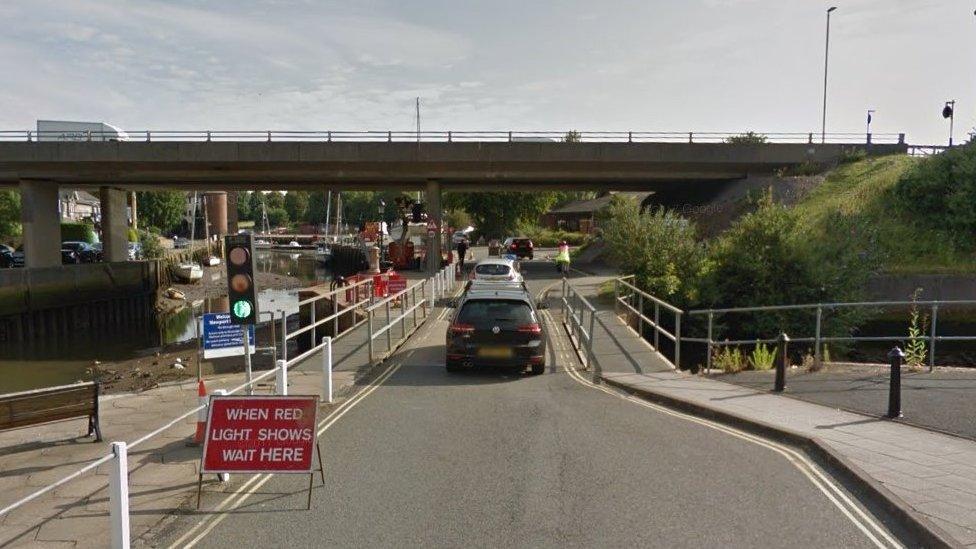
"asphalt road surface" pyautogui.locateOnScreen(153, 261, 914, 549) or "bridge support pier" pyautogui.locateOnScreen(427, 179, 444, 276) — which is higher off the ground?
"bridge support pier" pyautogui.locateOnScreen(427, 179, 444, 276)

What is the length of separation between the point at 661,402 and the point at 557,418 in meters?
1.92

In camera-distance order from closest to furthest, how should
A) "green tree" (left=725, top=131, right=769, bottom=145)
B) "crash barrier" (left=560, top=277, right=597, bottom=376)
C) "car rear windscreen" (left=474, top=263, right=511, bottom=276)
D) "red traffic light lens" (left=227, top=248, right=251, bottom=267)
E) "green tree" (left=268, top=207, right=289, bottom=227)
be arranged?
1. "red traffic light lens" (left=227, top=248, right=251, bottom=267)
2. "crash barrier" (left=560, top=277, right=597, bottom=376)
3. "car rear windscreen" (left=474, top=263, right=511, bottom=276)
4. "green tree" (left=725, top=131, right=769, bottom=145)
5. "green tree" (left=268, top=207, right=289, bottom=227)

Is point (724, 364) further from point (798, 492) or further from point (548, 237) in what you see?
point (548, 237)

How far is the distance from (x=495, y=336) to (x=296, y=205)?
167 metres

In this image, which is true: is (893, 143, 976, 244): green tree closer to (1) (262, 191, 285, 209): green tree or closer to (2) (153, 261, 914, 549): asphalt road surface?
(2) (153, 261, 914, 549): asphalt road surface

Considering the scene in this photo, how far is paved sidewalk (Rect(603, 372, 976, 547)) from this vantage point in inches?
228

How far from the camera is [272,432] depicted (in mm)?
6488

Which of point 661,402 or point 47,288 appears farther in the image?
point 47,288

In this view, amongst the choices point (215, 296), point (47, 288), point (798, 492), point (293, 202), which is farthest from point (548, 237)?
point (293, 202)

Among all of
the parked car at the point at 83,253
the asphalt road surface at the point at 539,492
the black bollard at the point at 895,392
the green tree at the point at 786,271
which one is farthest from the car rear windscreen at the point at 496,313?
the parked car at the point at 83,253

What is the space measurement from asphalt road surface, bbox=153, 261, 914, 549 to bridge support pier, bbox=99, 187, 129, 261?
132 feet

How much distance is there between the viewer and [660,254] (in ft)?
76.3

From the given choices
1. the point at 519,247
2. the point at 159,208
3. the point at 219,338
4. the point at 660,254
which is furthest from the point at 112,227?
the point at 159,208

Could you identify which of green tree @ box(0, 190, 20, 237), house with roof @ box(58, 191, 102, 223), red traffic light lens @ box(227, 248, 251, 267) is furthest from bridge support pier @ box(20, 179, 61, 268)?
house with roof @ box(58, 191, 102, 223)
